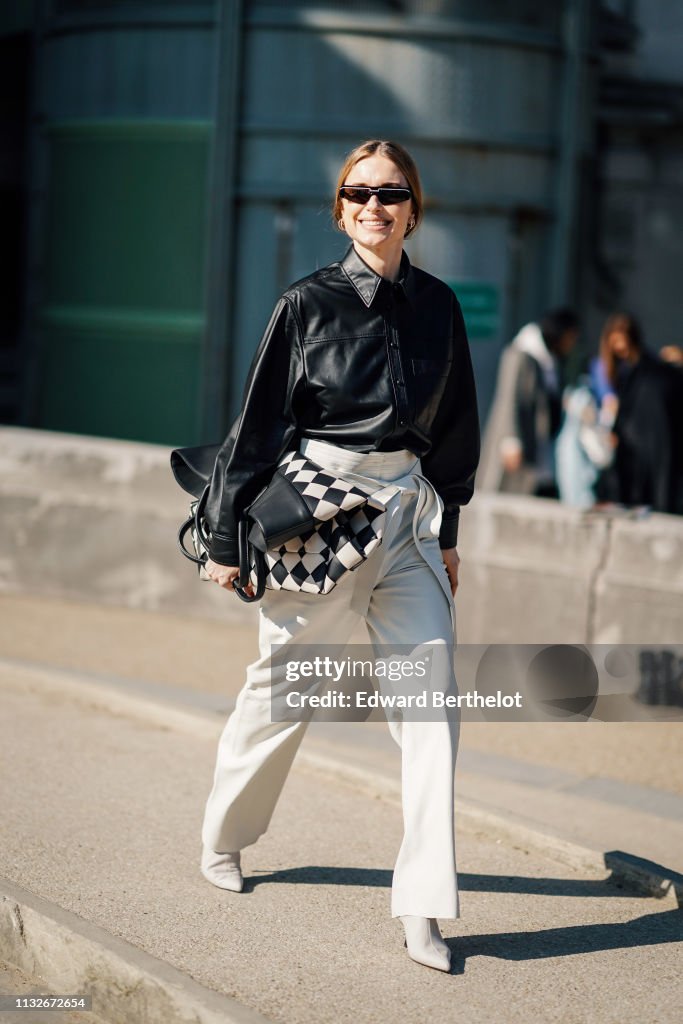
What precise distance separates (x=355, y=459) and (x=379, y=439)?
9cm

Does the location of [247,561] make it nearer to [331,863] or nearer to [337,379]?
[337,379]

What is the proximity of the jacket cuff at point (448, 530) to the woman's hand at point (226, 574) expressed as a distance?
0.55 metres

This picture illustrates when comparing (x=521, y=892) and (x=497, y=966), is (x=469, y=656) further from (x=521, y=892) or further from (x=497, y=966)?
(x=497, y=966)

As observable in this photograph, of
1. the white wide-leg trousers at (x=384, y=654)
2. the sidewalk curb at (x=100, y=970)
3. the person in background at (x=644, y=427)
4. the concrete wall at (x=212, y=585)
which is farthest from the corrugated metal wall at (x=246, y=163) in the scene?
the sidewalk curb at (x=100, y=970)

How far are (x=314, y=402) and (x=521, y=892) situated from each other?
63.5 inches

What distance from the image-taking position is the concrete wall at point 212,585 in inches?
254

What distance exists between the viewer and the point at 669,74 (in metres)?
14.0

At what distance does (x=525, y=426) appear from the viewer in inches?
345

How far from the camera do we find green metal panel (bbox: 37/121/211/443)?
12289 millimetres

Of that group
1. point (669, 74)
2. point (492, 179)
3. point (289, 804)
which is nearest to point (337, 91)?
point (492, 179)

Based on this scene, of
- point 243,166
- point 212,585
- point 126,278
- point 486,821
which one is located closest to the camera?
point 486,821

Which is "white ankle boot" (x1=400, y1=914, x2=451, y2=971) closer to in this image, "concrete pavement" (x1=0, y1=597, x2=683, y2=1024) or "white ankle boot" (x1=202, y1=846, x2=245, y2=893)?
"concrete pavement" (x1=0, y1=597, x2=683, y2=1024)

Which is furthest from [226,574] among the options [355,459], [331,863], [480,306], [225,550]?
[480,306]

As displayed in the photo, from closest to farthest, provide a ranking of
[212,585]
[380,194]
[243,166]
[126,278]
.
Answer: [380,194], [212,585], [243,166], [126,278]
